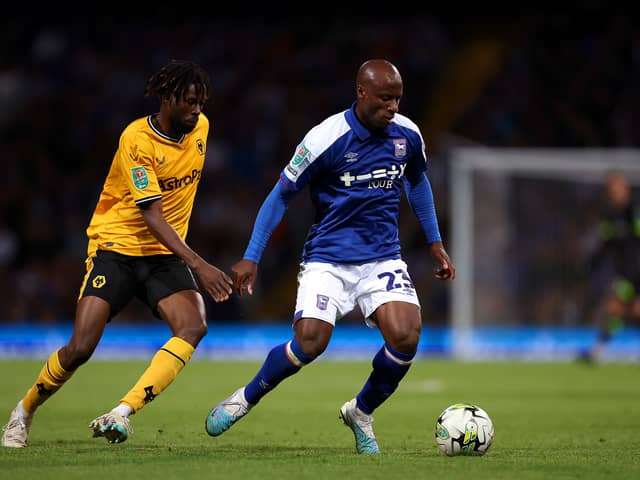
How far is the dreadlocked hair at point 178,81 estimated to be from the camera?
6.35m

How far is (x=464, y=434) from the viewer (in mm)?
5926

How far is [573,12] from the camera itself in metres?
22.8

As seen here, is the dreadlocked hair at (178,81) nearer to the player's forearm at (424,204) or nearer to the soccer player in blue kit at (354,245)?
the soccer player in blue kit at (354,245)

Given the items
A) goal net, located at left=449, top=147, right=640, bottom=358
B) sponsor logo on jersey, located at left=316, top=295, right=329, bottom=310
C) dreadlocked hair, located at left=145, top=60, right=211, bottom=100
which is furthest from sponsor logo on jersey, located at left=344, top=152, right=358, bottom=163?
goal net, located at left=449, top=147, right=640, bottom=358

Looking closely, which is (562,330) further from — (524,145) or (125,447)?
(125,447)

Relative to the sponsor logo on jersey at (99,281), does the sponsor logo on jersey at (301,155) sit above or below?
above

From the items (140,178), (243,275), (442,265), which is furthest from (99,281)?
(442,265)

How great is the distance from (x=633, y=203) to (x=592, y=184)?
71 centimetres

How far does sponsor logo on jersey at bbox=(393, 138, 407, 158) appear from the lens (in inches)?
250

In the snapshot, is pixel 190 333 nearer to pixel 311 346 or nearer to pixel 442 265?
pixel 311 346

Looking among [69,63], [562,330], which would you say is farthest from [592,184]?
[69,63]

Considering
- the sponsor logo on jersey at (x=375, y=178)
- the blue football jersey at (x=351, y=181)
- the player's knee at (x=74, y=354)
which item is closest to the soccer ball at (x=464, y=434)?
the blue football jersey at (x=351, y=181)

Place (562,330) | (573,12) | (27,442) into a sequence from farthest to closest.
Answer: (573,12)
(562,330)
(27,442)

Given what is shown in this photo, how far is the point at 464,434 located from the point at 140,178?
7.56 feet
